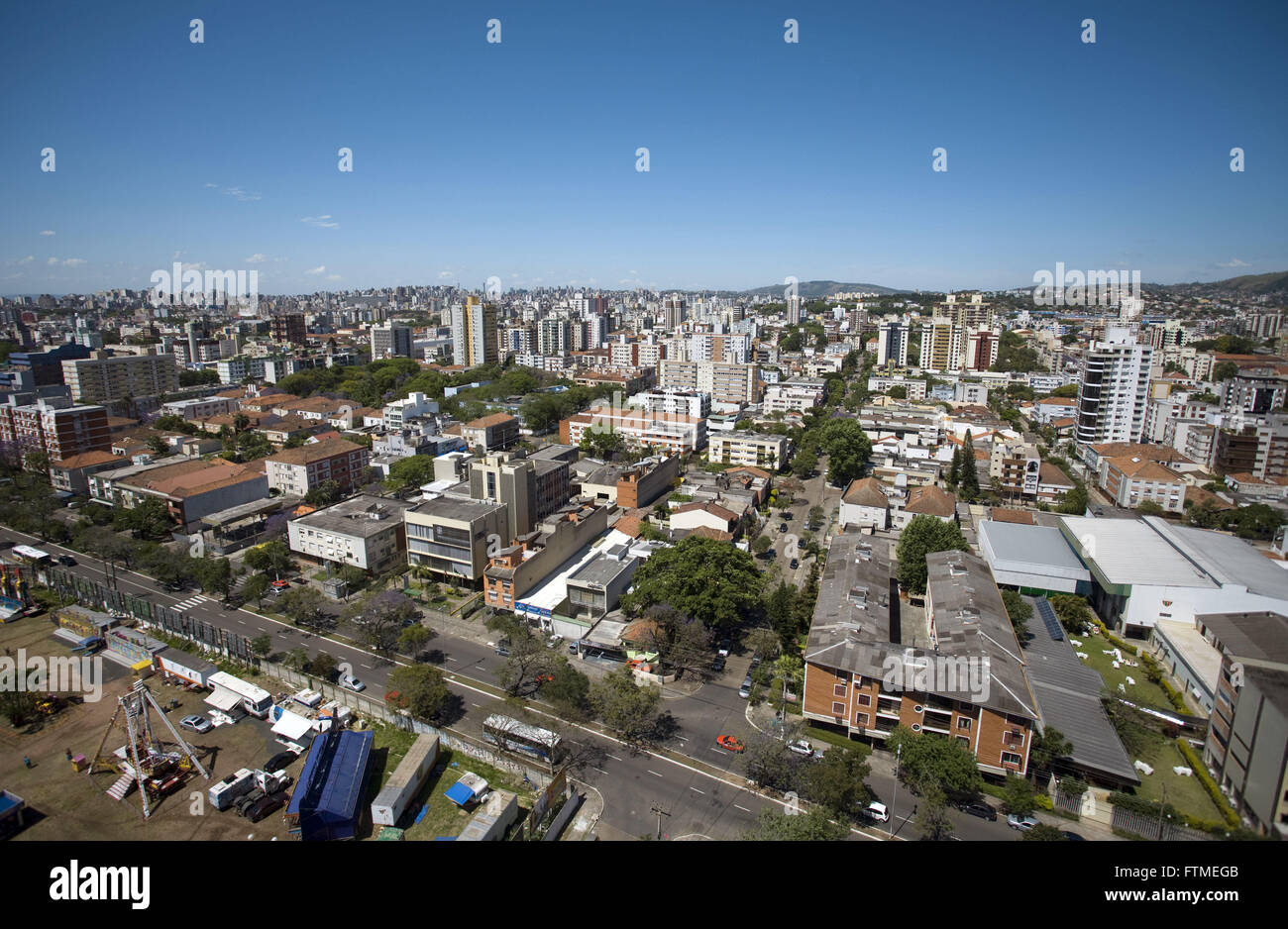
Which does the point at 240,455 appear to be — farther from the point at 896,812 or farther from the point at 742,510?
the point at 896,812

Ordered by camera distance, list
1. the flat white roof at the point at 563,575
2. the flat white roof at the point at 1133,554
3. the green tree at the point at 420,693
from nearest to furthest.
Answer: the green tree at the point at 420,693 < the flat white roof at the point at 1133,554 < the flat white roof at the point at 563,575

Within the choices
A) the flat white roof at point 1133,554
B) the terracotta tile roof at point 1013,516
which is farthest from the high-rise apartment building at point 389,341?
the flat white roof at point 1133,554

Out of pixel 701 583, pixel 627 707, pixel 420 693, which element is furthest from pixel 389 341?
pixel 627 707

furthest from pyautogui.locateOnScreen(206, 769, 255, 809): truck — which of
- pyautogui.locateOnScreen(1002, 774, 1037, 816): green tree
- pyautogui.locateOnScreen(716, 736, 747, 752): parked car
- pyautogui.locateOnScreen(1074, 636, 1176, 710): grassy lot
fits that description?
pyautogui.locateOnScreen(1074, 636, 1176, 710): grassy lot

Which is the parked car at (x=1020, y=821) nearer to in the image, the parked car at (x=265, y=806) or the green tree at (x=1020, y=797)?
the green tree at (x=1020, y=797)

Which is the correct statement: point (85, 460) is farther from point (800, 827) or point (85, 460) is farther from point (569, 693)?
point (800, 827)
